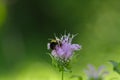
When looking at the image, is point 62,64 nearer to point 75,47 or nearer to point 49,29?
point 75,47

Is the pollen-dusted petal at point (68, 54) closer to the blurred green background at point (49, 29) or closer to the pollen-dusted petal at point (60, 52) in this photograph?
the pollen-dusted petal at point (60, 52)

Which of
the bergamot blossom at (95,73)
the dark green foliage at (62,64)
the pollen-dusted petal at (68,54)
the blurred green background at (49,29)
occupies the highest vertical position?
the blurred green background at (49,29)

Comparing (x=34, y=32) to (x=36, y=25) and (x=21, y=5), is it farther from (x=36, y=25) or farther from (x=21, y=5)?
(x=21, y=5)

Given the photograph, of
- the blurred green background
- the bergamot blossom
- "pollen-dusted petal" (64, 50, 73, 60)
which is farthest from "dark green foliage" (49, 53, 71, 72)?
the blurred green background

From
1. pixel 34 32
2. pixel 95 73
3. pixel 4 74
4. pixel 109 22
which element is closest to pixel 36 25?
pixel 34 32

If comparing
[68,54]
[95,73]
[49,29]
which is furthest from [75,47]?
[49,29]

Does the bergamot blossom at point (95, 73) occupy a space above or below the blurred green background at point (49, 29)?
below

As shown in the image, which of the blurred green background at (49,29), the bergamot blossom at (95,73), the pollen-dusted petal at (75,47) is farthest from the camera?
the blurred green background at (49,29)

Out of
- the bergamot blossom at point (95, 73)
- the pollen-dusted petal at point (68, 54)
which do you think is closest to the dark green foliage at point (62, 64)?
the pollen-dusted petal at point (68, 54)

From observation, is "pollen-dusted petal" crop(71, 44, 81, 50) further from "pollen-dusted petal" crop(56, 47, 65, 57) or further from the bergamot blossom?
the bergamot blossom
